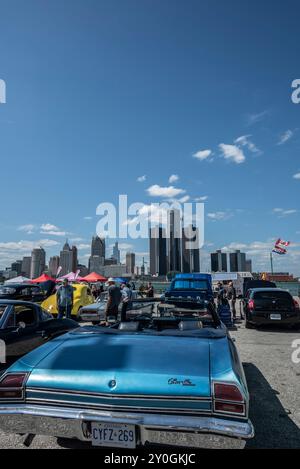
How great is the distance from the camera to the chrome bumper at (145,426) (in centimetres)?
229

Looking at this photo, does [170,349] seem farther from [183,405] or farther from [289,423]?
[289,423]

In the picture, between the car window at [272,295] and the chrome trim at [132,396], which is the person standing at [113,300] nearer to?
the car window at [272,295]

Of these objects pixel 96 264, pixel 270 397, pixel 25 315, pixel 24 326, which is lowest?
pixel 270 397

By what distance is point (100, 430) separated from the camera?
95.0 inches

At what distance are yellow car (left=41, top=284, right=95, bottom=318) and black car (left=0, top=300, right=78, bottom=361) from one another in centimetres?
668

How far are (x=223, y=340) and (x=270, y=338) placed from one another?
7.42 meters

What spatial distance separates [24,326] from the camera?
5.62 metres

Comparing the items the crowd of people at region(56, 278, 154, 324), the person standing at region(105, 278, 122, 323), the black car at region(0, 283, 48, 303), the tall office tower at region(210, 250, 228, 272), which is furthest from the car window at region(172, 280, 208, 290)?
the tall office tower at region(210, 250, 228, 272)

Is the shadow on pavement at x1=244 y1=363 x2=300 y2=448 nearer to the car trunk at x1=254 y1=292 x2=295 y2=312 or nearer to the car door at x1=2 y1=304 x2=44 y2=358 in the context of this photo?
the car door at x1=2 y1=304 x2=44 y2=358

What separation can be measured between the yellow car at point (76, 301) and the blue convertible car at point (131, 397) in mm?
10696

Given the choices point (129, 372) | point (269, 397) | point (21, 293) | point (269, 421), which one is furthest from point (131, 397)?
point (21, 293)

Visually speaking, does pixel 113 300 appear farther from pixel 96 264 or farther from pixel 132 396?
pixel 96 264

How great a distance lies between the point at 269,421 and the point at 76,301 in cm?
1076
